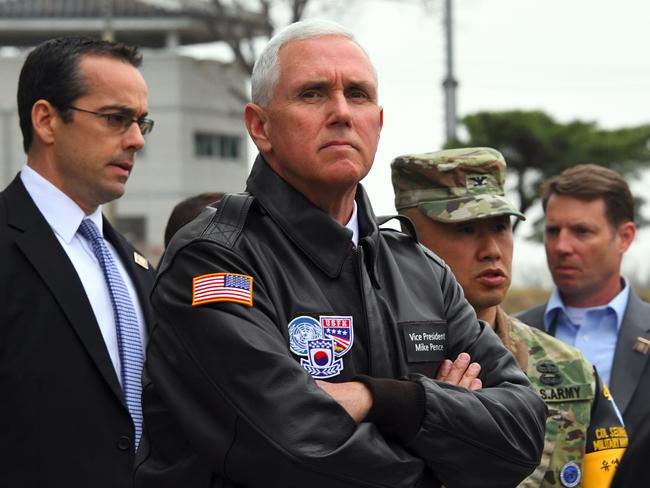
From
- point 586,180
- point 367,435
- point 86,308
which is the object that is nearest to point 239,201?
point 367,435

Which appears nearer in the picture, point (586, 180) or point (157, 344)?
point (157, 344)

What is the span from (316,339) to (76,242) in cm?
157

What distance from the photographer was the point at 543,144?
14.5 metres

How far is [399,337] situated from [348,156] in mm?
465

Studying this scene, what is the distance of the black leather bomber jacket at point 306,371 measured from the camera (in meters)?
2.90

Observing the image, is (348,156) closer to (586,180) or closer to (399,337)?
(399,337)

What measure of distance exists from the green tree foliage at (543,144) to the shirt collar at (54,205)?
33.1 ft

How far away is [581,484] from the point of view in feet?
13.3

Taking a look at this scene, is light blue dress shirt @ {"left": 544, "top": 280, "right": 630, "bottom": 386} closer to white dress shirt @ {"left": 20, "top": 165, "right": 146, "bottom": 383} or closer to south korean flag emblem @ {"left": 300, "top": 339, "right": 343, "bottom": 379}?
white dress shirt @ {"left": 20, "top": 165, "right": 146, "bottom": 383}

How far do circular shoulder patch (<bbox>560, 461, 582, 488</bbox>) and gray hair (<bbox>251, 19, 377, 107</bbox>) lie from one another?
145 centimetres

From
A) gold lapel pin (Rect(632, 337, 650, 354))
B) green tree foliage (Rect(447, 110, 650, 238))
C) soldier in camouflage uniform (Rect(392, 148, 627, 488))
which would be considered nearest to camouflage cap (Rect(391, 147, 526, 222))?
soldier in camouflage uniform (Rect(392, 148, 627, 488))


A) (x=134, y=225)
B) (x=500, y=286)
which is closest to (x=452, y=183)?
(x=500, y=286)

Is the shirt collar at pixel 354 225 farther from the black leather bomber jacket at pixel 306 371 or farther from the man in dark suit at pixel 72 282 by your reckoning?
the man in dark suit at pixel 72 282

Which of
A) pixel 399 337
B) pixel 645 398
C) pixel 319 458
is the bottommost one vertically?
pixel 645 398
